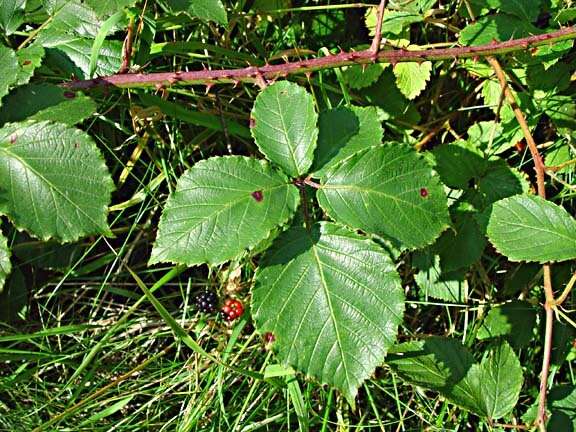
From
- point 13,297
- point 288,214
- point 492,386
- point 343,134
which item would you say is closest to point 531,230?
point 492,386

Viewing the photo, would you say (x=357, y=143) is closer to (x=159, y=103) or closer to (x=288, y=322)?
(x=288, y=322)

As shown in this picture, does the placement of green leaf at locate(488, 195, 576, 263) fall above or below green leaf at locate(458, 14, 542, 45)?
below

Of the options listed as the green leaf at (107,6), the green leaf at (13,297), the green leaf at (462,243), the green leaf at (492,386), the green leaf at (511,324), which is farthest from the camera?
the green leaf at (13,297)

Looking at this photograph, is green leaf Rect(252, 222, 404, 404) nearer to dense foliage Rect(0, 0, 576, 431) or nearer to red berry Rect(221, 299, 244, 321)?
dense foliage Rect(0, 0, 576, 431)

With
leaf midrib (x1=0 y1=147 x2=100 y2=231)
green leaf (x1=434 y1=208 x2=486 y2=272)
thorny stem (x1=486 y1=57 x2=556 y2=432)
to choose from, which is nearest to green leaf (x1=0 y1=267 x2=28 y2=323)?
leaf midrib (x1=0 y1=147 x2=100 y2=231)

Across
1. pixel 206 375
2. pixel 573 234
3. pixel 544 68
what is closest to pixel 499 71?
pixel 544 68

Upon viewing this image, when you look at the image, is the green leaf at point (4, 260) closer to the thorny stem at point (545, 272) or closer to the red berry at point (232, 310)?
the red berry at point (232, 310)

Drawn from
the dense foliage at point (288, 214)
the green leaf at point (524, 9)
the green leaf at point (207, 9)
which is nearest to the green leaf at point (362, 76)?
the dense foliage at point (288, 214)
